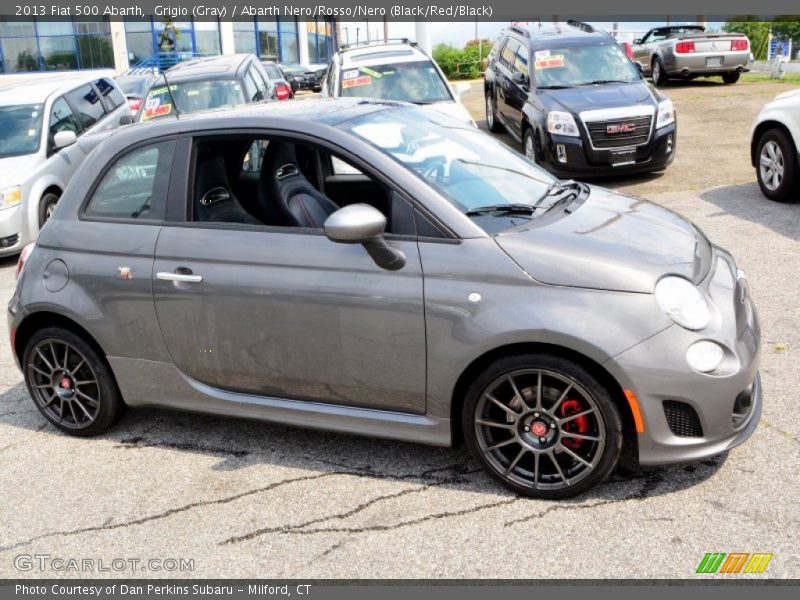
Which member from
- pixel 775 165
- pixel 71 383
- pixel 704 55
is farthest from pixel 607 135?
pixel 704 55

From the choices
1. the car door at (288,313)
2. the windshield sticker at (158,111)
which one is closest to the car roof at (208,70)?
the windshield sticker at (158,111)

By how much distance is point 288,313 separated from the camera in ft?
13.4

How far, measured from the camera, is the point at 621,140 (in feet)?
33.7

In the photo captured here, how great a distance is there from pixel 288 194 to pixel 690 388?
215cm

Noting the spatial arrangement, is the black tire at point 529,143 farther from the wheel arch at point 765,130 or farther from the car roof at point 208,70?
the car roof at point 208,70

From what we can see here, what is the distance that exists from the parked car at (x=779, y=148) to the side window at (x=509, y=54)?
4.59 meters

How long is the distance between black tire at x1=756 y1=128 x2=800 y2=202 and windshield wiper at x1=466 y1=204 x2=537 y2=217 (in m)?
5.47

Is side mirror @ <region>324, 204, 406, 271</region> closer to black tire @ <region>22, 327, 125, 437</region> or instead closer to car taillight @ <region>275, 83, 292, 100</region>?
black tire @ <region>22, 327, 125, 437</region>

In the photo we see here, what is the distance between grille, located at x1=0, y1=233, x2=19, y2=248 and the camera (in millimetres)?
9352

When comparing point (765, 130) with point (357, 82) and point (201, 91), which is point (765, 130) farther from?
point (201, 91)

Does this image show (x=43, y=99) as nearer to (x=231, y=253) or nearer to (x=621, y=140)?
(x=621, y=140)

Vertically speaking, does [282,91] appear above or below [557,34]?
below

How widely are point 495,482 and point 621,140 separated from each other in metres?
7.14

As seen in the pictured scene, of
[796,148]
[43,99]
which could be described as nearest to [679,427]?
[796,148]
